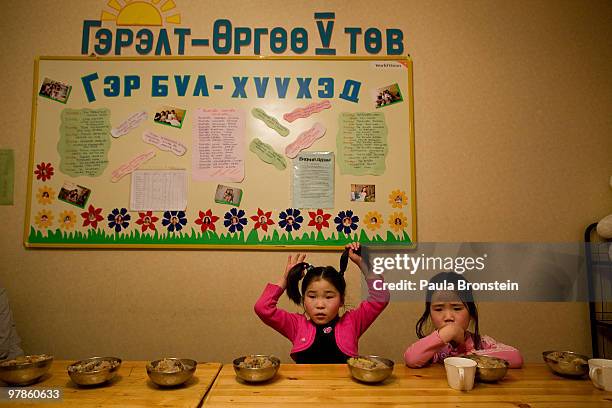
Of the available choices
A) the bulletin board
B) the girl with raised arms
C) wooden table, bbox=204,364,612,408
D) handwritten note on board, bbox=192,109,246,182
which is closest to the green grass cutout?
the bulletin board

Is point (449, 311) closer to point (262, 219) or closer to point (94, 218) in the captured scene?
point (262, 219)

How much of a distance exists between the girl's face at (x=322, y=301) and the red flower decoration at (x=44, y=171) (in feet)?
5.69

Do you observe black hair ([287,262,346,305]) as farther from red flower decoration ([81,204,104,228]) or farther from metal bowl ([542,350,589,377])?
red flower decoration ([81,204,104,228])

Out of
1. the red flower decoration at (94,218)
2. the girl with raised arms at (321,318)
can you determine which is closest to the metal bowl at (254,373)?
the girl with raised arms at (321,318)

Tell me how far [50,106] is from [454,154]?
245 cm

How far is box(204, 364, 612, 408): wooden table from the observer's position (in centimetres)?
107

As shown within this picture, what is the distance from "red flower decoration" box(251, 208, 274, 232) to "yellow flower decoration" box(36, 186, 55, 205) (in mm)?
1197

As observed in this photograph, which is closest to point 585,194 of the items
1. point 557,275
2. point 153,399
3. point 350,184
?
point 557,275

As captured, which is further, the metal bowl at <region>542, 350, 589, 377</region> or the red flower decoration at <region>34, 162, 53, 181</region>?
the red flower decoration at <region>34, 162, 53, 181</region>

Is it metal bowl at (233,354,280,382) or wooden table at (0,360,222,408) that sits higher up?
metal bowl at (233,354,280,382)

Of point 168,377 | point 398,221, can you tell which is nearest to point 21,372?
point 168,377

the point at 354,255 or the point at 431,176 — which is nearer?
the point at 354,255

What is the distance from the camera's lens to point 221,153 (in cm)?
233

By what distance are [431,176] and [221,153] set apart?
4.13ft
